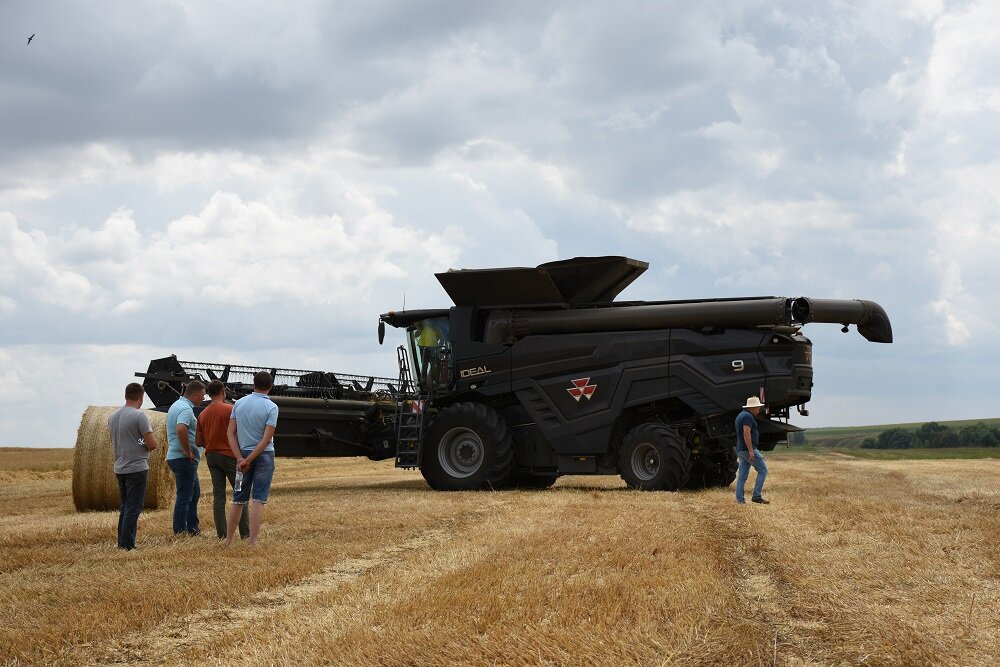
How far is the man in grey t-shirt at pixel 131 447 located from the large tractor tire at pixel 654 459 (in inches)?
357

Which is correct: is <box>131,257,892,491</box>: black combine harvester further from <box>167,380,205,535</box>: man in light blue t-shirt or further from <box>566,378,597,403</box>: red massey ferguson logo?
<box>167,380,205,535</box>: man in light blue t-shirt

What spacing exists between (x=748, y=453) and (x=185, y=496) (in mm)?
7895

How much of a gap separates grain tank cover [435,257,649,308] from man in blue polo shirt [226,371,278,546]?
28.2 ft

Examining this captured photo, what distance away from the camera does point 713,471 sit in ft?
61.2

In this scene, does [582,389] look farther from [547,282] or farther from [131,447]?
[131,447]

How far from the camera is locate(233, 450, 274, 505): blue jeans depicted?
10062 mm

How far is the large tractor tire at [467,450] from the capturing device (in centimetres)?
1862

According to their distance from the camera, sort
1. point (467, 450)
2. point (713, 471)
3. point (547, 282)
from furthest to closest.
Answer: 1. point (467, 450)
2. point (713, 471)
3. point (547, 282)

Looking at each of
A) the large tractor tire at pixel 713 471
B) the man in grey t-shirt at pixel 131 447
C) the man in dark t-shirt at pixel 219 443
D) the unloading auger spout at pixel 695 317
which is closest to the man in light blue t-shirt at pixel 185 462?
the man in dark t-shirt at pixel 219 443

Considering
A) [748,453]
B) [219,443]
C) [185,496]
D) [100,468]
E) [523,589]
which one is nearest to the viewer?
[523,589]

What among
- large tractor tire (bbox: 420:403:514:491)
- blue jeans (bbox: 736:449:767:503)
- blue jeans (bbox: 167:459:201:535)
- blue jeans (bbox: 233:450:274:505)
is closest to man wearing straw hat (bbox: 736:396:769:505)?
blue jeans (bbox: 736:449:767:503)

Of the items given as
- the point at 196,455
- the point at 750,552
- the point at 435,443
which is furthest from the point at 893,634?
the point at 435,443

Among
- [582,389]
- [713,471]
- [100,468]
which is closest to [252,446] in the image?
[100,468]

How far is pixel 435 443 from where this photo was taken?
1930cm
